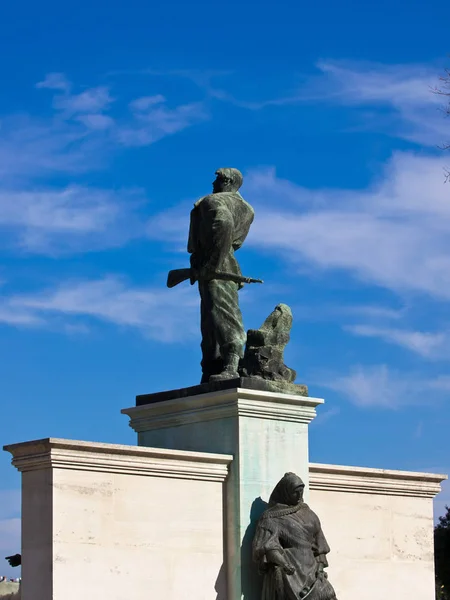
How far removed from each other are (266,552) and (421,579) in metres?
2.98

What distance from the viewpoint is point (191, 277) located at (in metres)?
13.1

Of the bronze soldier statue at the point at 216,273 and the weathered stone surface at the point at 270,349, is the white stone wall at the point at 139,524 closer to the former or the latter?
the weathered stone surface at the point at 270,349

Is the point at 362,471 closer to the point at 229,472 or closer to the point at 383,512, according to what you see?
the point at 383,512

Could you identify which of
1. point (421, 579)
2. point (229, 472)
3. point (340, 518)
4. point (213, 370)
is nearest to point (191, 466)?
point (229, 472)

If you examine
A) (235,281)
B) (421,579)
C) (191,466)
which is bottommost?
(421,579)

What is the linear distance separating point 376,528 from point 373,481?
0.46 metres

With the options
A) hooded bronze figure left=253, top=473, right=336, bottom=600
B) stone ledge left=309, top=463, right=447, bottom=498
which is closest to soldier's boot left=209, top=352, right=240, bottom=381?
hooded bronze figure left=253, top=473, right=336, bottom=600

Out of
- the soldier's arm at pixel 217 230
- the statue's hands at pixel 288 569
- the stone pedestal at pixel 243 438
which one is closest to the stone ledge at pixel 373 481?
the stone pedestal at pixel 243 438

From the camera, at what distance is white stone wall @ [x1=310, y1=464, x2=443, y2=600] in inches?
516

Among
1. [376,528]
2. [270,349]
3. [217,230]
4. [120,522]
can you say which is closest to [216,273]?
[217,230]

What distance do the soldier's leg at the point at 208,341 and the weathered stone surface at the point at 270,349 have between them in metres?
0.37

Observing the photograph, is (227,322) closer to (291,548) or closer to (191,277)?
(191,277)

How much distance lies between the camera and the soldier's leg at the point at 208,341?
12797 millimetres

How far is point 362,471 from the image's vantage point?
1348 centimetres
